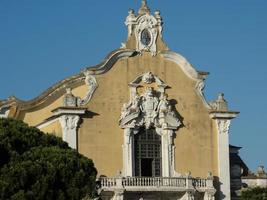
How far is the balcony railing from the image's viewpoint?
5128 cm

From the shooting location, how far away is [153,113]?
2114 inches

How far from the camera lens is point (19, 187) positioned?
38.1 m

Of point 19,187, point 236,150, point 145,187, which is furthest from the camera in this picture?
point 236,150

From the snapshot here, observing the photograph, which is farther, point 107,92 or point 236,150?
point 236,150

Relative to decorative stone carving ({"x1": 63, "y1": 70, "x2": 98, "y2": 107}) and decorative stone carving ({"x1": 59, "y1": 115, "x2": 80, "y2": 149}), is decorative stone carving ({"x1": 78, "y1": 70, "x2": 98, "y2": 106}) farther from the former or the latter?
decorative stone carving ({"x1": 59, "y1": 115, "x2": 80, "y2": 149})

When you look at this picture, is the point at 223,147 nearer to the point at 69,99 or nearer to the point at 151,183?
the point at 151,183

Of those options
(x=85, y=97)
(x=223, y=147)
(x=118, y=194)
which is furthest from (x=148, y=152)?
(x=85, y=97)

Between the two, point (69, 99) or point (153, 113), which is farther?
point (153, 113)

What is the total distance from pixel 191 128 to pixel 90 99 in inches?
227

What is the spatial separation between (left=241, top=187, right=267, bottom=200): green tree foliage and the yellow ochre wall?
72.0 inches

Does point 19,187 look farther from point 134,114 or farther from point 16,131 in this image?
point 134,114

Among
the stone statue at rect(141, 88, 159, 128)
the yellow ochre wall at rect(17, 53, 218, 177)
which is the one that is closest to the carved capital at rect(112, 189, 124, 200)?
the yellow ochre wall at rect(17, 53, 218, 177)

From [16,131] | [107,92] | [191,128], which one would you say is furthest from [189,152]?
→ [16,131]

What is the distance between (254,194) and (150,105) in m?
7.17
